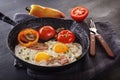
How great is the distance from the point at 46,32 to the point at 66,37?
97 millimetres

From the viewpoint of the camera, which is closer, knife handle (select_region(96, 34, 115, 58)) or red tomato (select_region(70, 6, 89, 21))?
knife handle (select_region(96, 34, 115, 58))

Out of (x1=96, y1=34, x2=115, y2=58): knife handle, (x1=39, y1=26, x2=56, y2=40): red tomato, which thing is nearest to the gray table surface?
(x1=96, y1=34, x2=115, y2=58): knife handle

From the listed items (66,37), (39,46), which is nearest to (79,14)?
(66,37)

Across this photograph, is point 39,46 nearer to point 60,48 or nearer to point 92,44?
point 60,48

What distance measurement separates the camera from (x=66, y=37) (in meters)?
1.15

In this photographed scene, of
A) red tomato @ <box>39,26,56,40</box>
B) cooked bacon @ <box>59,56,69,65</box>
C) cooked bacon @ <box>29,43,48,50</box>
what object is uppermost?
red tomato @ <box>39,26,56,40</box>

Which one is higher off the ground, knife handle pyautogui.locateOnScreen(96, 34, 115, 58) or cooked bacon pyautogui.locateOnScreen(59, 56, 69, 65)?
cooked bacon pyautogui.locateOnScreen(59, 56, 69, 65)

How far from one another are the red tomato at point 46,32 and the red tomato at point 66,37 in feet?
0.12

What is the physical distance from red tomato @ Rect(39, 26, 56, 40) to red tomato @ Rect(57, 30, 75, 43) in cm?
4

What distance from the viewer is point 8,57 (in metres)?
1.14

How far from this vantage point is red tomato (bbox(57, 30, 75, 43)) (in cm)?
115

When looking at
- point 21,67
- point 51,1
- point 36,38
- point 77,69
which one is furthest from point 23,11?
point 77,69

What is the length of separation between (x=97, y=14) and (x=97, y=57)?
0.43 metres

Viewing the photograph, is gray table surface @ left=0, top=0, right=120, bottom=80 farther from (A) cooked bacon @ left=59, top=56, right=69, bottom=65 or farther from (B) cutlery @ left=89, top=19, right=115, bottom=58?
(A) cooked bacon @ left=59, top=56, right=69, bottom=65
